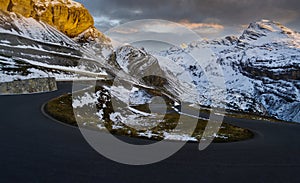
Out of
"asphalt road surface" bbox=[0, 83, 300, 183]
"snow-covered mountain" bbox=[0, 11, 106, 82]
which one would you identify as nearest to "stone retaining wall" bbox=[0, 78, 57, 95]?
"asphalt road surface" bbox=[0, 83, 300, 183]

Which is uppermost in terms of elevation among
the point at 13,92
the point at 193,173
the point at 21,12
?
the point at 21,12

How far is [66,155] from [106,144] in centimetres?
285

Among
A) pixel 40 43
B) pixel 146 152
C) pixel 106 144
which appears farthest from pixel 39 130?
pixel 40 43

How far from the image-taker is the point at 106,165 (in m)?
10.1

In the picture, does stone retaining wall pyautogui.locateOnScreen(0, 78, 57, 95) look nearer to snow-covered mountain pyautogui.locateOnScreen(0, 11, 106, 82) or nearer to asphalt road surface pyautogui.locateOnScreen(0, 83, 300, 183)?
asphalt road surface pyautogui.locateOnScreen(0, 83, 300, 183)

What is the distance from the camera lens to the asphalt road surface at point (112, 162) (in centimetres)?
902

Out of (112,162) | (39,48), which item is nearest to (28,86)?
(112,162)

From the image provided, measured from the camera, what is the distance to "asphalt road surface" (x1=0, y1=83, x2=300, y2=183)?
902 cm

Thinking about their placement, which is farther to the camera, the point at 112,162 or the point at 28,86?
the point at 28,86

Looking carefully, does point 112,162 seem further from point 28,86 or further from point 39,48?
point 39,48

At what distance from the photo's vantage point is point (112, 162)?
10609mm

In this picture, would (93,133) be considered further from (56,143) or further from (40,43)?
(40,43)

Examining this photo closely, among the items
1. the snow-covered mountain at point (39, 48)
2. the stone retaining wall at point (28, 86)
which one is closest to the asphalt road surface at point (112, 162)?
the stone retaining wall at point (28, 86)

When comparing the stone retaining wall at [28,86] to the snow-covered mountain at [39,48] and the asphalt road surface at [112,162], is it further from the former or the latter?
the snow-covered mountain at [39,48]
